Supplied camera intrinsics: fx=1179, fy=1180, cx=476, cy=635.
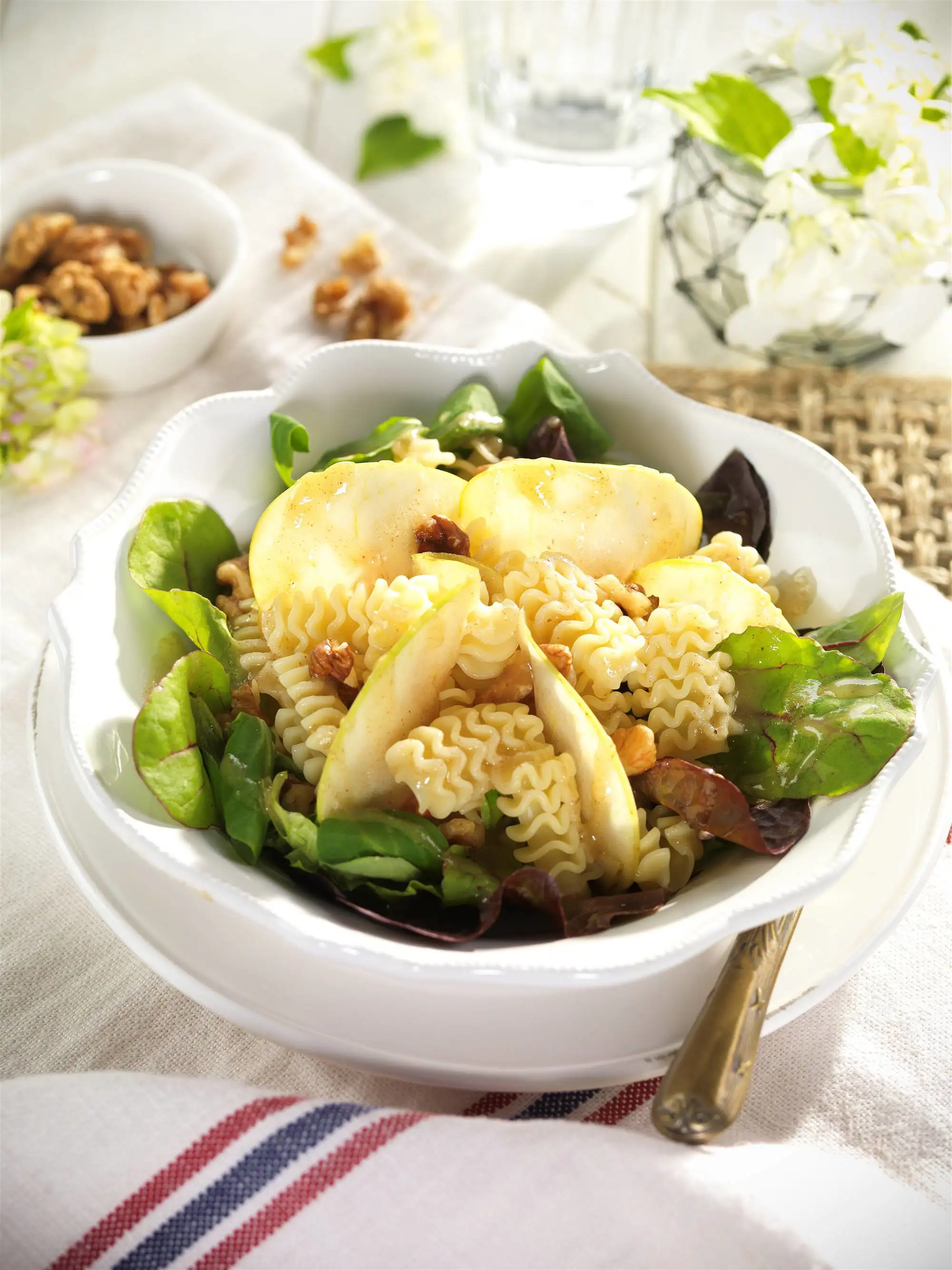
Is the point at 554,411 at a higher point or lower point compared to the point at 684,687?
higher

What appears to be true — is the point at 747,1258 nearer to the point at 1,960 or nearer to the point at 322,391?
the point at 1,960

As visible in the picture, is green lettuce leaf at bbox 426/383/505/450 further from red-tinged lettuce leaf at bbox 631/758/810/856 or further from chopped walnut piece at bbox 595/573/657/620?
red-tinged lettuce leaf at bbox 631/758/810/856

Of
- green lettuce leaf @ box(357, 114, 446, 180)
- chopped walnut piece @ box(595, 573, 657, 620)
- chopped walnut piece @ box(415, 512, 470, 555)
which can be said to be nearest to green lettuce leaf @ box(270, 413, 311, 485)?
chopped walnut piece @ box(415, 512, 470, 555)

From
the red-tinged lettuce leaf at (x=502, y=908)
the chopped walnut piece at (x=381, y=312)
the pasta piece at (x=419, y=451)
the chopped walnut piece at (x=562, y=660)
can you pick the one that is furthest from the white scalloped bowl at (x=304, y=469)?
the chopped walnut piece at (x=381, y=312)

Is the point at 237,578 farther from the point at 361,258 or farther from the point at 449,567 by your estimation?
the point at 361,258

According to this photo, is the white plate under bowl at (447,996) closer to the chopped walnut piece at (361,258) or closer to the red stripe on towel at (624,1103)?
the red stripe on towel at (624,1103)

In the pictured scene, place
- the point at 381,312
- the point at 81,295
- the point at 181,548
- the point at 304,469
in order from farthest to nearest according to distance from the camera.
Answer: the point at 381,312, the point at 81,295, the point at 304,469, the point at 181,548

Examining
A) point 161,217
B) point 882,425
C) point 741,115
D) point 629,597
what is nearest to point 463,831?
point 629,597

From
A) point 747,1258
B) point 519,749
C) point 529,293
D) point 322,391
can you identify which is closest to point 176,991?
point 519,749

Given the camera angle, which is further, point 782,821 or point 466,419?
point 466,419
